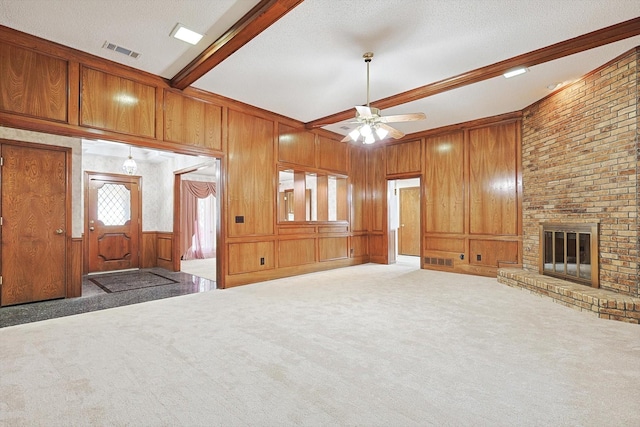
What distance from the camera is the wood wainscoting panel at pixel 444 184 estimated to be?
6.45 meters

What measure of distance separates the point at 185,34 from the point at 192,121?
5.13ft

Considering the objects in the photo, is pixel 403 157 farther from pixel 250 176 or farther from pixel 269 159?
pixel 250 176

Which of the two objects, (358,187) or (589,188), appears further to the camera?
(358,187)

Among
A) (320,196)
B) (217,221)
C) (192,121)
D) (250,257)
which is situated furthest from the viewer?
(320,196)

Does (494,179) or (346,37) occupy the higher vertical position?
(346,37)

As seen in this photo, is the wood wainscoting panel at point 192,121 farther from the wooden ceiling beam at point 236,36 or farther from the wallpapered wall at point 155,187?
the wallpapered wall at point 155,187

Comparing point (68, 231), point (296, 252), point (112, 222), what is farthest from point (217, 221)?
point (112, 222)

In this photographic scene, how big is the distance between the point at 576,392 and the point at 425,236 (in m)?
5.05

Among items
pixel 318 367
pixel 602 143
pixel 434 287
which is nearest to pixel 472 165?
pixel 602 143

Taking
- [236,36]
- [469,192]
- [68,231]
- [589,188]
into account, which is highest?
[236,36]

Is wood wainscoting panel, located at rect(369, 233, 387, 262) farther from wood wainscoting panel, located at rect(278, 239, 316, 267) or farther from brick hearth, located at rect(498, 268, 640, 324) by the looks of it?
brick hearth, located at rect(498, 268, 640, 324)

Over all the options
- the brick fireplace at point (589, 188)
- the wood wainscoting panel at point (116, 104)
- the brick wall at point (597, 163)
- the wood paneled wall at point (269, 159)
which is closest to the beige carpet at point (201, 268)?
Answer: the wood paneled wall at point (269, 159)

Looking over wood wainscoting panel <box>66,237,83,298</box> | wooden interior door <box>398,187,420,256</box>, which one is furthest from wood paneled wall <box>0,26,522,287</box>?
wooden interior door <box>398,187,420,256</box>

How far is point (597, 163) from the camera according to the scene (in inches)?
162
